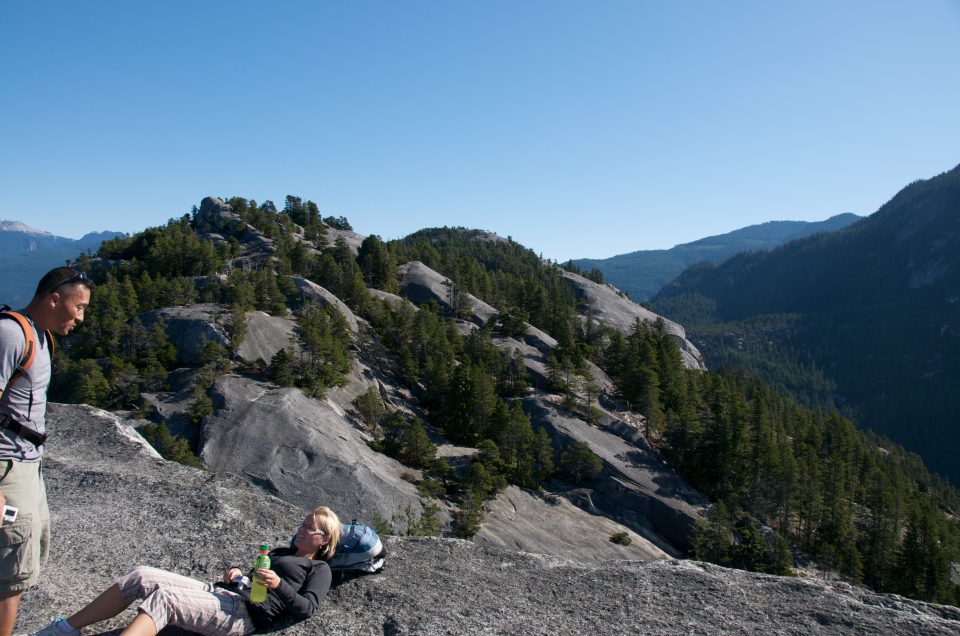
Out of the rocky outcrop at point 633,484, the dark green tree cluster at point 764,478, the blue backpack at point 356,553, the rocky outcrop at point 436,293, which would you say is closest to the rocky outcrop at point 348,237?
the rocky outcrop at point 436,293

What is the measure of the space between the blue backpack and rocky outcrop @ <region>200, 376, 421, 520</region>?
105ft

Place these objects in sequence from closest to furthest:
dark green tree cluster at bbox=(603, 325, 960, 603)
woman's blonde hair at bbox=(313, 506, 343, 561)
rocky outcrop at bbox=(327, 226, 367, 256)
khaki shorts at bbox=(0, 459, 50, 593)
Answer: khaki shorts at bbox=(0, 459, 50, 593) → woman's blonde hair at bbox=(313, 506, 343, 561) → dark green tree cluster at bbox=(603, 325, 960, 603) → rocky outcrop at bbox=(327, 226, 367, 256)

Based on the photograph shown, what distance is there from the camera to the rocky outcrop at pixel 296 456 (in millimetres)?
39625

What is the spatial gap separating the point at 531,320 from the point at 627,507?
44408 mm

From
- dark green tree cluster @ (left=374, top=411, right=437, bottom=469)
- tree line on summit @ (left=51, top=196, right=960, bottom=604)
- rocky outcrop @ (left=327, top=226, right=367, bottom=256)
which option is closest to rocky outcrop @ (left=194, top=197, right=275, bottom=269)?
tree line on summit @ (left=51, top=196, right=960, bottom=604)

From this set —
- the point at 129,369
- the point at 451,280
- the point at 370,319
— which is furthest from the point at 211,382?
the point at 451,280

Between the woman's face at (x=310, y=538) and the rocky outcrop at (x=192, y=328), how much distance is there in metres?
46.1

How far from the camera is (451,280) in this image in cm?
9606

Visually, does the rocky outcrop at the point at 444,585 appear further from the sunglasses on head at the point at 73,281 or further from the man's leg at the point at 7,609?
the sunglasses on head at the point at 73,281

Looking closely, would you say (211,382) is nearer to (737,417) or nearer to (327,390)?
(327,390)

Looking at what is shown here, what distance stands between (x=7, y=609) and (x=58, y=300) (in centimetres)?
353

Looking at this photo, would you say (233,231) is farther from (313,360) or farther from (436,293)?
(313,360)

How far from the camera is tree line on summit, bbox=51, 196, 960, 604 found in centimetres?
4850

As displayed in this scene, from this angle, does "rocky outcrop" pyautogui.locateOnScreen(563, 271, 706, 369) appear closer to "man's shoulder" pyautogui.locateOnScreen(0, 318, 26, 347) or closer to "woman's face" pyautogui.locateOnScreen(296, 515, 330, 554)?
"woman's face" pyautogui.locateOnScreen(296, 515, 330, 554)
